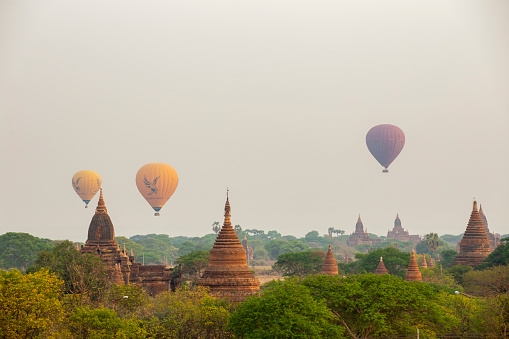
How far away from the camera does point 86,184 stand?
510ft

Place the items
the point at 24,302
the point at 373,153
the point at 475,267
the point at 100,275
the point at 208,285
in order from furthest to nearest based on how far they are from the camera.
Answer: the point at 373,153 < the point at 475,267 < the point at 100,275 < the point at 208,285 < the point at 24,302

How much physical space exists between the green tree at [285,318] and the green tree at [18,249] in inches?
4466

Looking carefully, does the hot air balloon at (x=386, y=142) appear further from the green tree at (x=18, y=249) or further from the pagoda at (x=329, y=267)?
the green tree at (x=18, y=249)

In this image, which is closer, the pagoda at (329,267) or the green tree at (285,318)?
the green tree at (285,318)

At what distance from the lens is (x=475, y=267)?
105375mm

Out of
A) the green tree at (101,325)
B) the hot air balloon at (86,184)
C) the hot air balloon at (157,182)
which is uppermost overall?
the hot air balloon at (86,184)

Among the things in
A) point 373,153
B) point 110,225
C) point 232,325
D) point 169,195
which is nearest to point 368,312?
point 232,325

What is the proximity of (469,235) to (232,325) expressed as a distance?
223 ft

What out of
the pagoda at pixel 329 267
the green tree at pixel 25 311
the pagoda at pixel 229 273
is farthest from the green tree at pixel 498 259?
the green tree at pixel 25 311

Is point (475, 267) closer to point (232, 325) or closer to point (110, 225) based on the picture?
point (110, 225)

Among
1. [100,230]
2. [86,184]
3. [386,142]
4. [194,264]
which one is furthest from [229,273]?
[86,184]

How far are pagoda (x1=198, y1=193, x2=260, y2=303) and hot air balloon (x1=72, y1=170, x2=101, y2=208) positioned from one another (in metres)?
87.7

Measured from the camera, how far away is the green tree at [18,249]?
158 metres

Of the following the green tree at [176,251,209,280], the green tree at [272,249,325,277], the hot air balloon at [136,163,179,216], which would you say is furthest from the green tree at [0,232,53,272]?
the green tree at [176,251,209,280]
